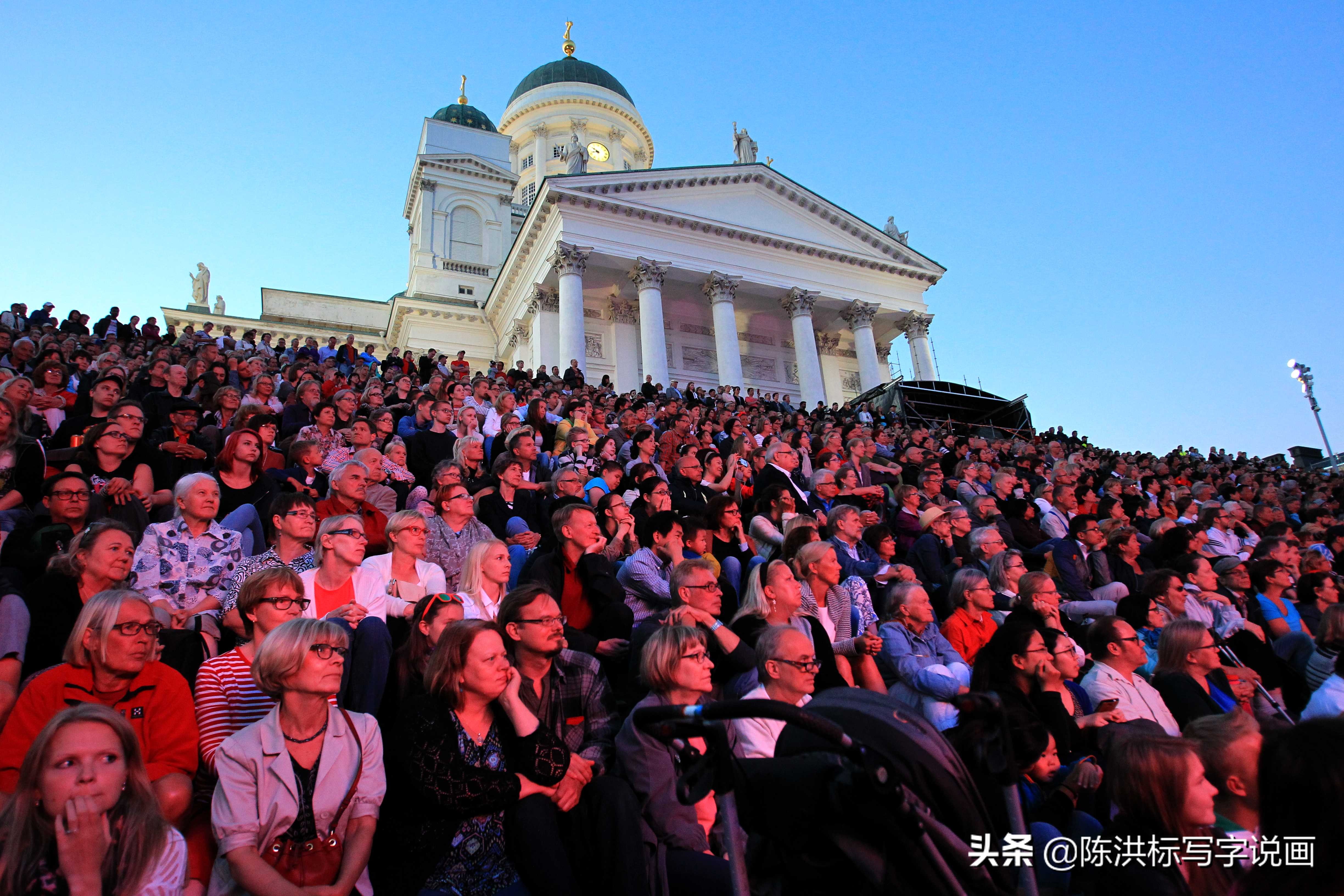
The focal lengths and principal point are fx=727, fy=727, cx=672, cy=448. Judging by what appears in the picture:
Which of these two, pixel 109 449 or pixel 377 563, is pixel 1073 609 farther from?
pixel 109 449

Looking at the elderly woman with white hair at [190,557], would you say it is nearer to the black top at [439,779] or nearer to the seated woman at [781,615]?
the black top at [439,779]

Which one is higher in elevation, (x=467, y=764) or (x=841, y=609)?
(x=841, y=609)

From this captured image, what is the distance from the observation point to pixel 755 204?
29.3 m

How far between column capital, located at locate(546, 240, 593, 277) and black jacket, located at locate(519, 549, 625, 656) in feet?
71.3

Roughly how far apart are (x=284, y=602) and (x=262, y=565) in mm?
1088

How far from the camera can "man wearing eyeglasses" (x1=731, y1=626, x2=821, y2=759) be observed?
10.6 ft

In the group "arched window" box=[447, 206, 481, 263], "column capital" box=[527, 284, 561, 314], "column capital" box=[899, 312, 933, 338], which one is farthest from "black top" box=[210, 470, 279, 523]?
"arched window" box=[447, 206, 481, 263]

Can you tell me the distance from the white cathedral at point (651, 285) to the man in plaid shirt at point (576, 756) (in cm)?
2110

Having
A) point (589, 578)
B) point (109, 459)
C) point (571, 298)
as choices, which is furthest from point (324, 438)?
point (571, 298)

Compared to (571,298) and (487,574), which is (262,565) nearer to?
(487,574)

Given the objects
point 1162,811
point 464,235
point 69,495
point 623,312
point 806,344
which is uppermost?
point 464,235

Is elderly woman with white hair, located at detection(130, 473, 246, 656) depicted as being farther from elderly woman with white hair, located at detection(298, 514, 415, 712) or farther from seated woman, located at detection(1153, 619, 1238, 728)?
seated woman, located at detection(1153, 619, 1238, 728)

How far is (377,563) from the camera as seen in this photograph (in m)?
4.44

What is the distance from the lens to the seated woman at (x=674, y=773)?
2719mm
